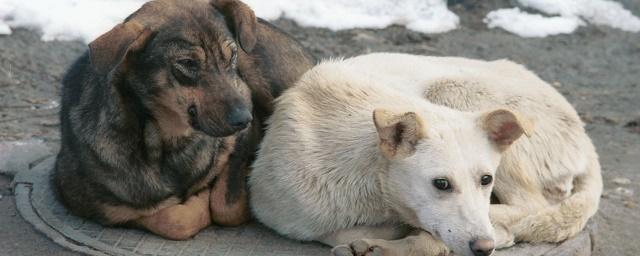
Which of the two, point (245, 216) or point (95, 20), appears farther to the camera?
point (95, 20)

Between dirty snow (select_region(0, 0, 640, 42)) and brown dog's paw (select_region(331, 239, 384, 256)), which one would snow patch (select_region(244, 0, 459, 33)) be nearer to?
dirty snow (select_region(0, 0, 640, 42))

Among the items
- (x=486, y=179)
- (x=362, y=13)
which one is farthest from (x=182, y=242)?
(x=362, y=13)

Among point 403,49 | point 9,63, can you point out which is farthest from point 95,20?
point 403,49

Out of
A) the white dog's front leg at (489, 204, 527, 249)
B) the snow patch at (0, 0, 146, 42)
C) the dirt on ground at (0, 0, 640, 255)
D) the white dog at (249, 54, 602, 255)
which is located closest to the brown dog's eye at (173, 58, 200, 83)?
the white dog at (249, 54, 602, 255)

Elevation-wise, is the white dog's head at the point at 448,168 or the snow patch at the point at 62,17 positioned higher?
the white dog's head at the point at 448,168

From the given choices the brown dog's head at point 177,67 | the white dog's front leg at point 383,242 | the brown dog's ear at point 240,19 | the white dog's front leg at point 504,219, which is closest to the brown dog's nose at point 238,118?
the brown dog's head at point 177,67

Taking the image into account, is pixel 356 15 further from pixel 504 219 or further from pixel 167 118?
pixel 167 118

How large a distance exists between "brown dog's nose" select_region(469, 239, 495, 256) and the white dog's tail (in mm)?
813

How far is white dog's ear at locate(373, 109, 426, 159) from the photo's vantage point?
4.68 m

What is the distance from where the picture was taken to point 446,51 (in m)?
9.88

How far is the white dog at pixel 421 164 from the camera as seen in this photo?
4.65 metres

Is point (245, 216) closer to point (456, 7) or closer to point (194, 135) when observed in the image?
point (194, 135)

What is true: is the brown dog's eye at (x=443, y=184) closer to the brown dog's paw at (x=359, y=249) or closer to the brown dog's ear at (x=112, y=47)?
the brown dog's paw at (x=359, y=249)

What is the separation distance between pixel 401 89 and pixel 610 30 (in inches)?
239
